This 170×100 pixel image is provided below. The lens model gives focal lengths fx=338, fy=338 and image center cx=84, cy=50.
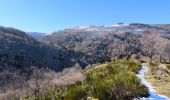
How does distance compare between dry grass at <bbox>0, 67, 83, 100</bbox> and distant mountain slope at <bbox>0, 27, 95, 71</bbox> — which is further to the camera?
distant mountain slope at <bbox>0, 27, 95, 71</bbox>

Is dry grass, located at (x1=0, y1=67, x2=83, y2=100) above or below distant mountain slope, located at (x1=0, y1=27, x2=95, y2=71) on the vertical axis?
above

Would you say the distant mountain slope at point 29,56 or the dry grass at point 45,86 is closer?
the dry grass at point 45,86

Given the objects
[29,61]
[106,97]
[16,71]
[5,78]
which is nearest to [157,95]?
[106,97]

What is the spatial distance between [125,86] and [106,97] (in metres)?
1.64

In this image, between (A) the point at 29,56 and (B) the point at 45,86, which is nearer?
(B) the point at 45,86

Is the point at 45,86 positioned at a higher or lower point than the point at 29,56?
higher

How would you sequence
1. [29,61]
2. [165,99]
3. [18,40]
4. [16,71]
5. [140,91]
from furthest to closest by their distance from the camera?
1. [18,40]
2. [29,61]
3. [16,71]
4. [140,91]
5. [165,99]

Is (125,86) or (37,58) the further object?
(37,58)

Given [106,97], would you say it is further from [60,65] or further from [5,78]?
[60,65]

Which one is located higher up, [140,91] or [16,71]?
[140,91]

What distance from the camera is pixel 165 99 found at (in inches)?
614

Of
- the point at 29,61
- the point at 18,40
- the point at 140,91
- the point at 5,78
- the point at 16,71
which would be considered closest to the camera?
the point at 140,91

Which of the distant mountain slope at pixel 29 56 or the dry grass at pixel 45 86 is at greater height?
the dry grass at pixel 45 86

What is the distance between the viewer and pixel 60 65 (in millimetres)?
178375
